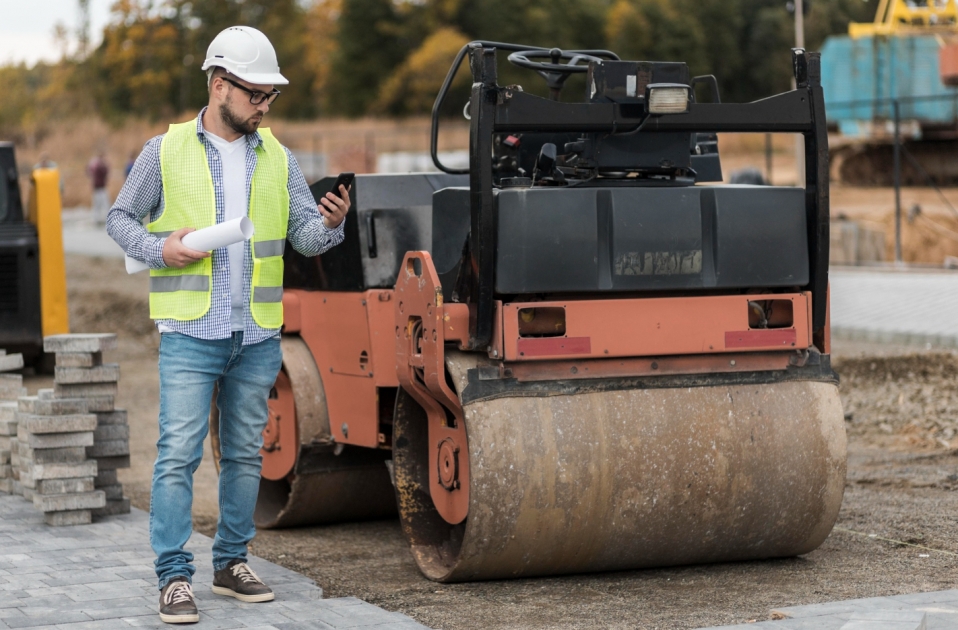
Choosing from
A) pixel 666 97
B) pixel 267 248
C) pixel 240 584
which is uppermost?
pixel 666 97

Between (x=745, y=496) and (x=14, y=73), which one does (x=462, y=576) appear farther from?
(x=14, y=73)

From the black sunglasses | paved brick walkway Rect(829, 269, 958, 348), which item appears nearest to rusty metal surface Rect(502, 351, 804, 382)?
the black sunglasses

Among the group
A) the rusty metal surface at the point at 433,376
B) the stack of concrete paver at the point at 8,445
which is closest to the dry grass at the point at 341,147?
the stack of concrete paver at the point at 8,445

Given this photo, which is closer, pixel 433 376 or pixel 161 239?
pixel 161 239

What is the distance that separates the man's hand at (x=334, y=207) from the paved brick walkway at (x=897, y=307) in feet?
27.8

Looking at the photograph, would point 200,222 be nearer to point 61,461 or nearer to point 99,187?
point 61,461

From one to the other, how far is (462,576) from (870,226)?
18.2 meters

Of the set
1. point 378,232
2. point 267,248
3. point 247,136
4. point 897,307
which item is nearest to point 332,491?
point 378,232

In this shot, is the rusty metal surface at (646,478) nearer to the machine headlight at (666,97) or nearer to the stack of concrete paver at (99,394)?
the machine headlight at (666,97)

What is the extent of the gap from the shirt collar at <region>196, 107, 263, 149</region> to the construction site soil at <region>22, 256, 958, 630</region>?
174cm

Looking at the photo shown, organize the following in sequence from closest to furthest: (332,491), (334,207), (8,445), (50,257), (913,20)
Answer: (334,207) → (332,491) → (8,445) → (50,257) → (913,20)

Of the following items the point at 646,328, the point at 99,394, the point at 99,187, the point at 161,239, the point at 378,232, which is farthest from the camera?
the point at 99,187

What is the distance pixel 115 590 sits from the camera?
505cm

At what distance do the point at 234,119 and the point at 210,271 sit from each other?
54cm
